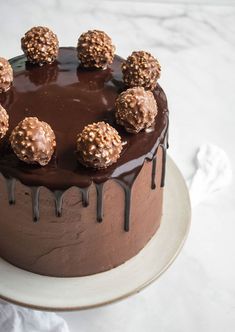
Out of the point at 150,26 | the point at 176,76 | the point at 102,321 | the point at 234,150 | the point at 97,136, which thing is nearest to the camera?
the point at 97,136

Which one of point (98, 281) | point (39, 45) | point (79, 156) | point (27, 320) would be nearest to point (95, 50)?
point (39, 45)

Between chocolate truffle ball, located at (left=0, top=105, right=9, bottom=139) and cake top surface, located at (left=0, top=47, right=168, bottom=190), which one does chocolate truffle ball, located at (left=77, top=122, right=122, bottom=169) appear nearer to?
cake top surface, located at (left=0, top=47, right=168, bottom=190)

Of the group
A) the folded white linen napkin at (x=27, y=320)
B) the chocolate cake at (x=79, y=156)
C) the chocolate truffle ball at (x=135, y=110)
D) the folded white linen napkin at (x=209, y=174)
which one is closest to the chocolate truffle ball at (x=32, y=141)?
the chocolate cake at (x=79, y=156)

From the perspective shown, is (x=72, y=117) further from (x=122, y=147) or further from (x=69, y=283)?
(x=69, y=283)

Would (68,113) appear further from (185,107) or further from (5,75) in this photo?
(185,107)

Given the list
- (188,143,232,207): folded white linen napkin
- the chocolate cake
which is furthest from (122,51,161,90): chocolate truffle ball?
(188,143,232,207): folded white linen napkin

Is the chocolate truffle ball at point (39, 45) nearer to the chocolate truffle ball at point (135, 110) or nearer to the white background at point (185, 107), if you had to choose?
the chocolate truffle ball at point (135, 110)

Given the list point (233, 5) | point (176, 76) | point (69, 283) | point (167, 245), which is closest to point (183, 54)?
point (176, 76)
